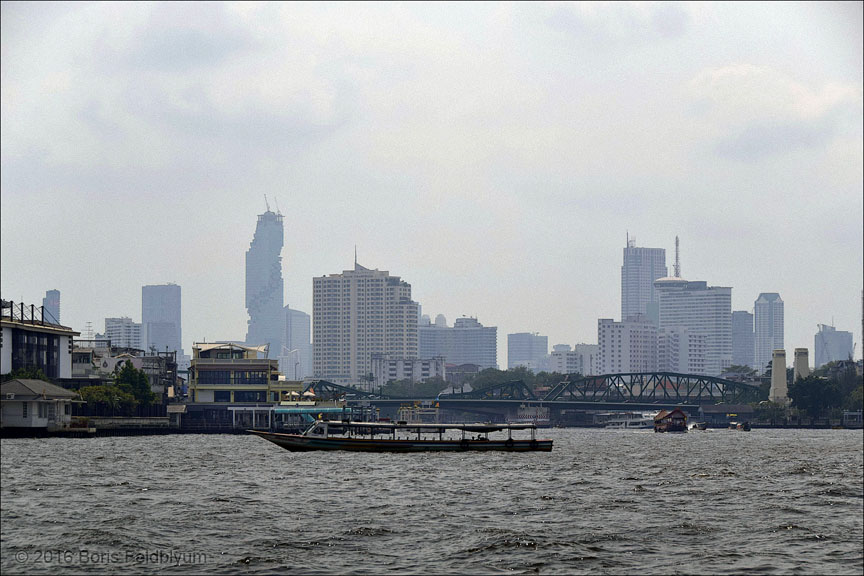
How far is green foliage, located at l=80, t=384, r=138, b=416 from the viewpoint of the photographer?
155 metres

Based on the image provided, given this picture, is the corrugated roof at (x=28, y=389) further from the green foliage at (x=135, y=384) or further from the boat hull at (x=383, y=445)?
the green foliage at (x=135, y=384)

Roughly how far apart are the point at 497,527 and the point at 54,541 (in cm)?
1869

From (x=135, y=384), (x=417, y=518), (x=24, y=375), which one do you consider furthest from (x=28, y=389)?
(x=417, y=518)

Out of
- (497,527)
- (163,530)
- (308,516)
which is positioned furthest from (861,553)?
(163,530)

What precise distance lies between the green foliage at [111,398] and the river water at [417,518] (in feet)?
212

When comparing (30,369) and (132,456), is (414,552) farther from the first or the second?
(30,369)

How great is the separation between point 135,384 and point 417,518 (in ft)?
414

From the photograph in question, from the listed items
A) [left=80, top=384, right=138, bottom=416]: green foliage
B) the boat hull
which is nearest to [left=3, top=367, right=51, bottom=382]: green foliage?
[left=80, top=384, right=138, bottom=416]: green foliage

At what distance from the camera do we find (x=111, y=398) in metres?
159

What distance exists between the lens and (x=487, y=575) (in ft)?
130

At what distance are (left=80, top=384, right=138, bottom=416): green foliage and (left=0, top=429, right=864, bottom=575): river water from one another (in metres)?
64.7

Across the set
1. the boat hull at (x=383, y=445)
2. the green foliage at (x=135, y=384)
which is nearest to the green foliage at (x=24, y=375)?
the green foliage at (x=135, y=384)

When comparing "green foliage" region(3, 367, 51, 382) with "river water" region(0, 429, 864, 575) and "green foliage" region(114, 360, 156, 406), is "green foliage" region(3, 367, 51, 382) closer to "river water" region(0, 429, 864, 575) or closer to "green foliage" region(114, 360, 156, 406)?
"green foliage" region(114, 360, 156, 406)

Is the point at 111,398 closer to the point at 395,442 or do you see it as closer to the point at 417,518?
the point at 395,442
